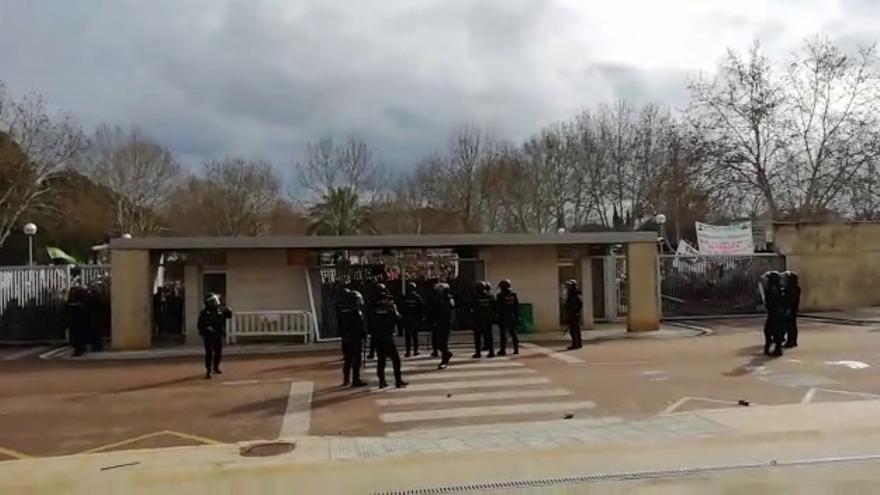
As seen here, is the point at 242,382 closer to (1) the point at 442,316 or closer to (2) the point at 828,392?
(1) the point at 442,316

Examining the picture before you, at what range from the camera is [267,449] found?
29.1 feet

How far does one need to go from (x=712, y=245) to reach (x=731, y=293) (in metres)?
2.15

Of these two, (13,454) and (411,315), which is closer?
(13,454)

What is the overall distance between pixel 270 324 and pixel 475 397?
10365mm

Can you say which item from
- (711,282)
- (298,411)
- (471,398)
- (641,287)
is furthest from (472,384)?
(711,282)

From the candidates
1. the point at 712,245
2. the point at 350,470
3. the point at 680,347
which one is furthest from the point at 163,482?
the point at 712,245

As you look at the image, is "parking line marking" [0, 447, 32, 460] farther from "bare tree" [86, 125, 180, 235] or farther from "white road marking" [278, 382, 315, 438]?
"bare tree" [86, 125, 180, 235]

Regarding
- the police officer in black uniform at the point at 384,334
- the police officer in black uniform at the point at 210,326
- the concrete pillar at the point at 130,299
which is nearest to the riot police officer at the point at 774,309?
the police officer in black uniform at the point at 384,334

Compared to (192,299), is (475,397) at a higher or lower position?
lower

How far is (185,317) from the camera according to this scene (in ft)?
71.6

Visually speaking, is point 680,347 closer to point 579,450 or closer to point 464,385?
point 464,385

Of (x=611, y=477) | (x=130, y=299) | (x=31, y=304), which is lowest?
(x=611, y=477)

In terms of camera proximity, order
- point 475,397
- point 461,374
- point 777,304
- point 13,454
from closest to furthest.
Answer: point 13,454, point 475,397, point 461,374, point 777,304

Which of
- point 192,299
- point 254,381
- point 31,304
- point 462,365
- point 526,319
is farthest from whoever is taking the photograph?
point 31,304
